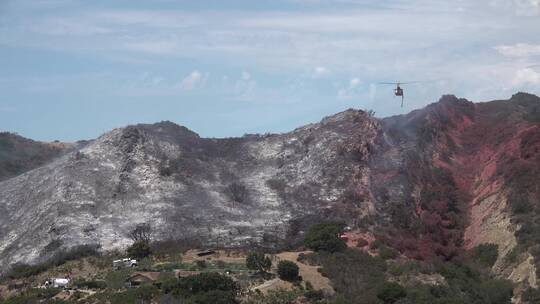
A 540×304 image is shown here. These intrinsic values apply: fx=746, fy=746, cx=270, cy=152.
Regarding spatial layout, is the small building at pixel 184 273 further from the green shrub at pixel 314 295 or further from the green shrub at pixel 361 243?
the green shrub at pixel 361 243

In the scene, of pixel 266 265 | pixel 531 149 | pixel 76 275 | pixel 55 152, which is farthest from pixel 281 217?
pixel 55 152

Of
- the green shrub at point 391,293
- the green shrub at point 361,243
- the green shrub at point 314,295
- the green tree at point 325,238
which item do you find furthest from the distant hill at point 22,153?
the green shrub at point 391,293

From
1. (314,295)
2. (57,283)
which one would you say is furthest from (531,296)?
(57,283)

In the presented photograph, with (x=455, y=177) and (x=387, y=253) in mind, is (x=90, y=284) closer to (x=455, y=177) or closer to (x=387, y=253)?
(x=387, y=253)

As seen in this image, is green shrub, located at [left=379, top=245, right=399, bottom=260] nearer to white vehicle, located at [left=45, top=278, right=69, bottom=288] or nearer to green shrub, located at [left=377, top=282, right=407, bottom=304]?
green shrub, located at [left=377, top=282, right=407, bottom=304]

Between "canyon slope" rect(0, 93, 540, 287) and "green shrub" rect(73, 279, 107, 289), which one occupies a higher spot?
"canyon slope" rect(0, 93, 540, 287)

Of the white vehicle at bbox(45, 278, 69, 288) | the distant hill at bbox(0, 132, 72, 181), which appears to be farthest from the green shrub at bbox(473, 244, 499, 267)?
the distant hill at bbox(0, 132, 72, 181)

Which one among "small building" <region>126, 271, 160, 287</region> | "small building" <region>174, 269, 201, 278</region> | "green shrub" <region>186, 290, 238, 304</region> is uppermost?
"small building" <region>174, 269, 201, 278</region>
